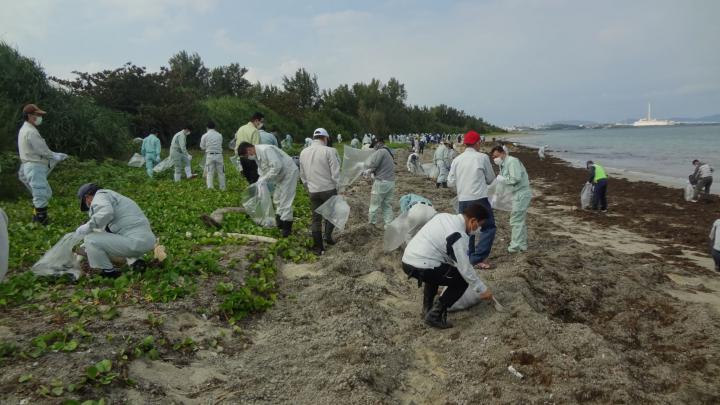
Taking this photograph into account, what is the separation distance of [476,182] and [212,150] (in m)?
7.01

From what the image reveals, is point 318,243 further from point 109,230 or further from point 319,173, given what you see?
point 109,230

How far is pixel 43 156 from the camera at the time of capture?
7613 millimetres

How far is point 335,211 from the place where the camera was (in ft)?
23.0

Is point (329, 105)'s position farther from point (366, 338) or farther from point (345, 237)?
point (366, 338)

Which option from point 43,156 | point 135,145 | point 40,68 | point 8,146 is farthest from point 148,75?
point 43,156

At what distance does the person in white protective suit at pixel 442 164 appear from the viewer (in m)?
15.6

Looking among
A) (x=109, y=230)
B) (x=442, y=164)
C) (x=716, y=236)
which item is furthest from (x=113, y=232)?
(x=442, y=164)

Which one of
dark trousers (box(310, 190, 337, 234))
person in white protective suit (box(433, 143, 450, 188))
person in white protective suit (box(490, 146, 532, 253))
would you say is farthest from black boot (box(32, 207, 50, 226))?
person in white protective suit (box(433, 143, 450, 188))

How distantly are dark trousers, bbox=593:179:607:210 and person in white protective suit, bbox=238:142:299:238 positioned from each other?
9092 millimetres

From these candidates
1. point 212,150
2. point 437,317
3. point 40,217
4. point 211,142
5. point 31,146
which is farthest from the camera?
point 212,150

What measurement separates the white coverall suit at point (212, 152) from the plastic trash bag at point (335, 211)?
501 centimetres

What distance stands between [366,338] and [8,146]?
13.4 m

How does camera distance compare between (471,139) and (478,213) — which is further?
(471,139)

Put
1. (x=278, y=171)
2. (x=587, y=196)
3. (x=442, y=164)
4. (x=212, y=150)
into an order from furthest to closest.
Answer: (x=442, y=164) → (x=587, y=196) → (x=212, y=150) → (x=278, y=171)
